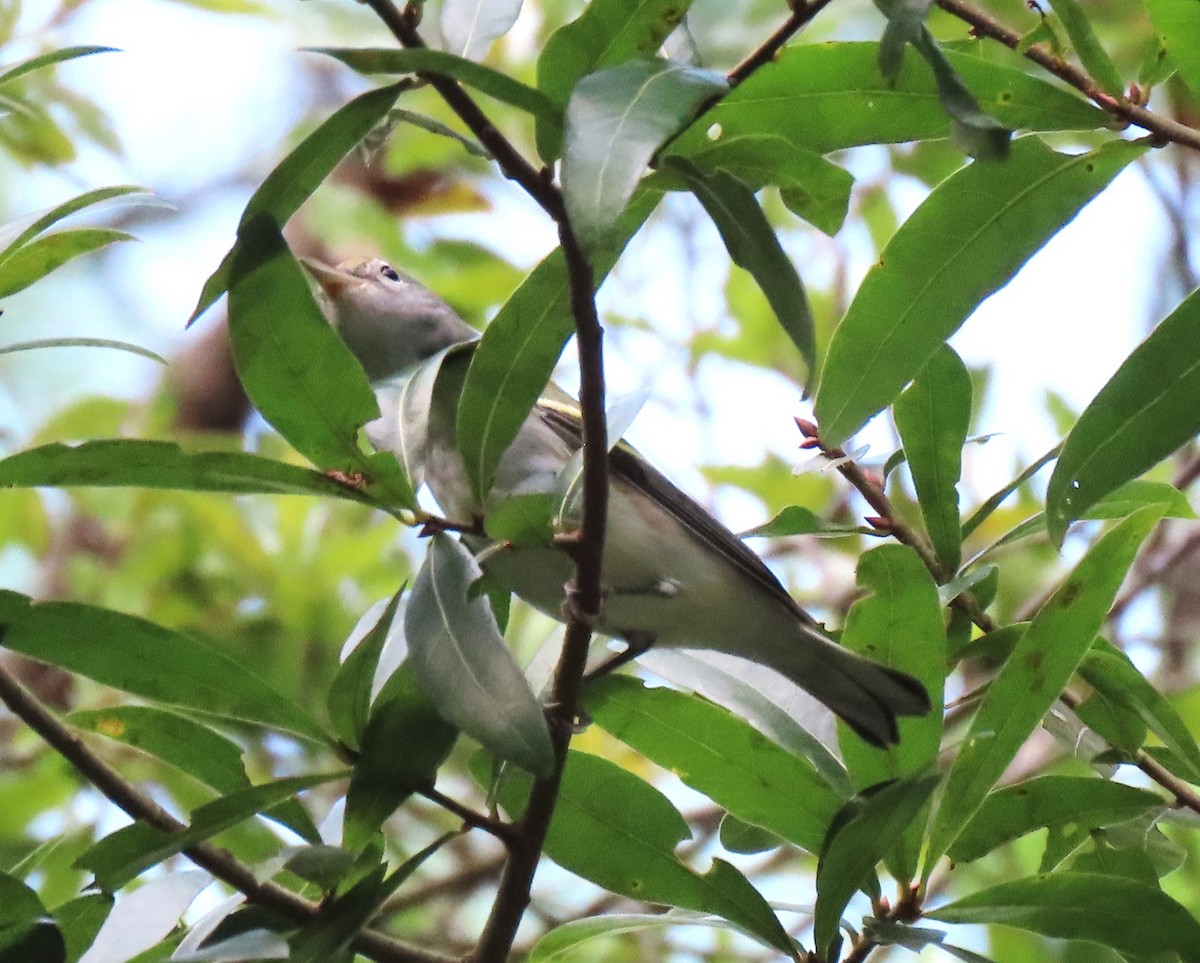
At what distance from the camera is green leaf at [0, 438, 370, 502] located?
157 centimetres

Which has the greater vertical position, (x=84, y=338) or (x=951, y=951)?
(x=84, y=338)

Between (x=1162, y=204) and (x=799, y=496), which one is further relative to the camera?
(x=1162, y=204)

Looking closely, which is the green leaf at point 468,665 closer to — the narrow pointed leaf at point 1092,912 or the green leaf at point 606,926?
the green leaf at point 606,926

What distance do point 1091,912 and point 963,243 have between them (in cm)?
82

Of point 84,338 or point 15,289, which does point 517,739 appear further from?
point 15,289

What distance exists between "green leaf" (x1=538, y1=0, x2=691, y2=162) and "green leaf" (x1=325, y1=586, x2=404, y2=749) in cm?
67

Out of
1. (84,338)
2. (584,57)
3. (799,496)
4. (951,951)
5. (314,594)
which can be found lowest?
(951,951)

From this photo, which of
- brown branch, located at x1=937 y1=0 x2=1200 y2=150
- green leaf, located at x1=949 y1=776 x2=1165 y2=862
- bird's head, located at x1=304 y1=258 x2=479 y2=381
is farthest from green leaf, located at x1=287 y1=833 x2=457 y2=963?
bird's head, located at x1=304 y1=258 x2=479 y2=381

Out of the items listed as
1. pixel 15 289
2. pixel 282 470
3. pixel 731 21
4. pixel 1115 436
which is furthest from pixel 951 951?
pixel 731 21

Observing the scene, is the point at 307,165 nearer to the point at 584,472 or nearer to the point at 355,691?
the point at 584,472

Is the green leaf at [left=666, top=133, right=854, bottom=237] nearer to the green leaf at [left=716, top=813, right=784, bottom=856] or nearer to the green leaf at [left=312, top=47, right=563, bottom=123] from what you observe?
the green leaf at [left=312, top=47, right=563, bottom=123]

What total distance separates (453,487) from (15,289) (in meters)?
0.68

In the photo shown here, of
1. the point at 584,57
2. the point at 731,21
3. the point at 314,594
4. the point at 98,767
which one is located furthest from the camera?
the point at 314,594

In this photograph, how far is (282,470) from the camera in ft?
5.32
